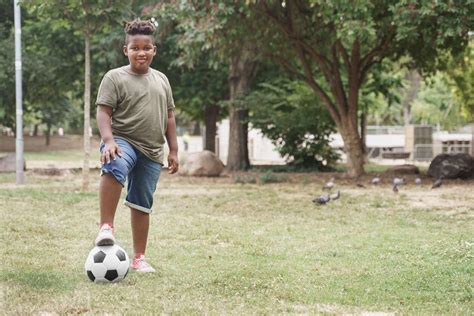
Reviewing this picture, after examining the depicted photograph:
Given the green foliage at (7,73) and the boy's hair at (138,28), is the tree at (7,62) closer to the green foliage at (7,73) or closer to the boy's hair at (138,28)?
the green foliage at (7,73)

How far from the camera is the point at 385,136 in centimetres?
4056

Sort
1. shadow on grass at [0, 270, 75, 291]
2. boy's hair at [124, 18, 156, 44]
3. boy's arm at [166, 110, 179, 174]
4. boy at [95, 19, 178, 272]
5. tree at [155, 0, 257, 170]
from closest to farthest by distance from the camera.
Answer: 1. shadow on grass at [0, 270, 75, 291]
2. boy at [95, 19, 178, 272]
3. boy's hair at [124, 18, 156, 44]
4. boy's arm at [166, 110, 179, 174]
5. tree at [155, 0, 257, 170]

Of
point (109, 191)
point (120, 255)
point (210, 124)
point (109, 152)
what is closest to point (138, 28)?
point (109, 152)

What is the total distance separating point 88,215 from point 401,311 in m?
6.44

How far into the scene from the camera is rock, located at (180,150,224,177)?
19516 mm

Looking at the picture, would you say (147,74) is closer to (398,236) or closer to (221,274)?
(221,274)

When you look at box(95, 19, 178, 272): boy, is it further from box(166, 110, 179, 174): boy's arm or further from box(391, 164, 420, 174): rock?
box(391, 164, 420, 174): rock

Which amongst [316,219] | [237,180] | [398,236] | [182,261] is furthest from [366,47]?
[182,261]

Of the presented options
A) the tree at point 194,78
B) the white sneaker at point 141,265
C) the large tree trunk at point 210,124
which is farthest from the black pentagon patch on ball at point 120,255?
the large tree trunk at point 210,124

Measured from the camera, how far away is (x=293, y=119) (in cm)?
2128

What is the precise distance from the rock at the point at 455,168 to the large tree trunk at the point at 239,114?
242 inches

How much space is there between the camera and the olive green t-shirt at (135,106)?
5570 millimetres

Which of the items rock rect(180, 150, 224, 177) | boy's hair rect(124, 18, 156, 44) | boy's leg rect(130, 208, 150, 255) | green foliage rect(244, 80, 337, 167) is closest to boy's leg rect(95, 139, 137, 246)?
boy's leg rect(130, 208, 150, 255)

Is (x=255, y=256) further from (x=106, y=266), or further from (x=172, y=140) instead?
(x=106, y=266)
